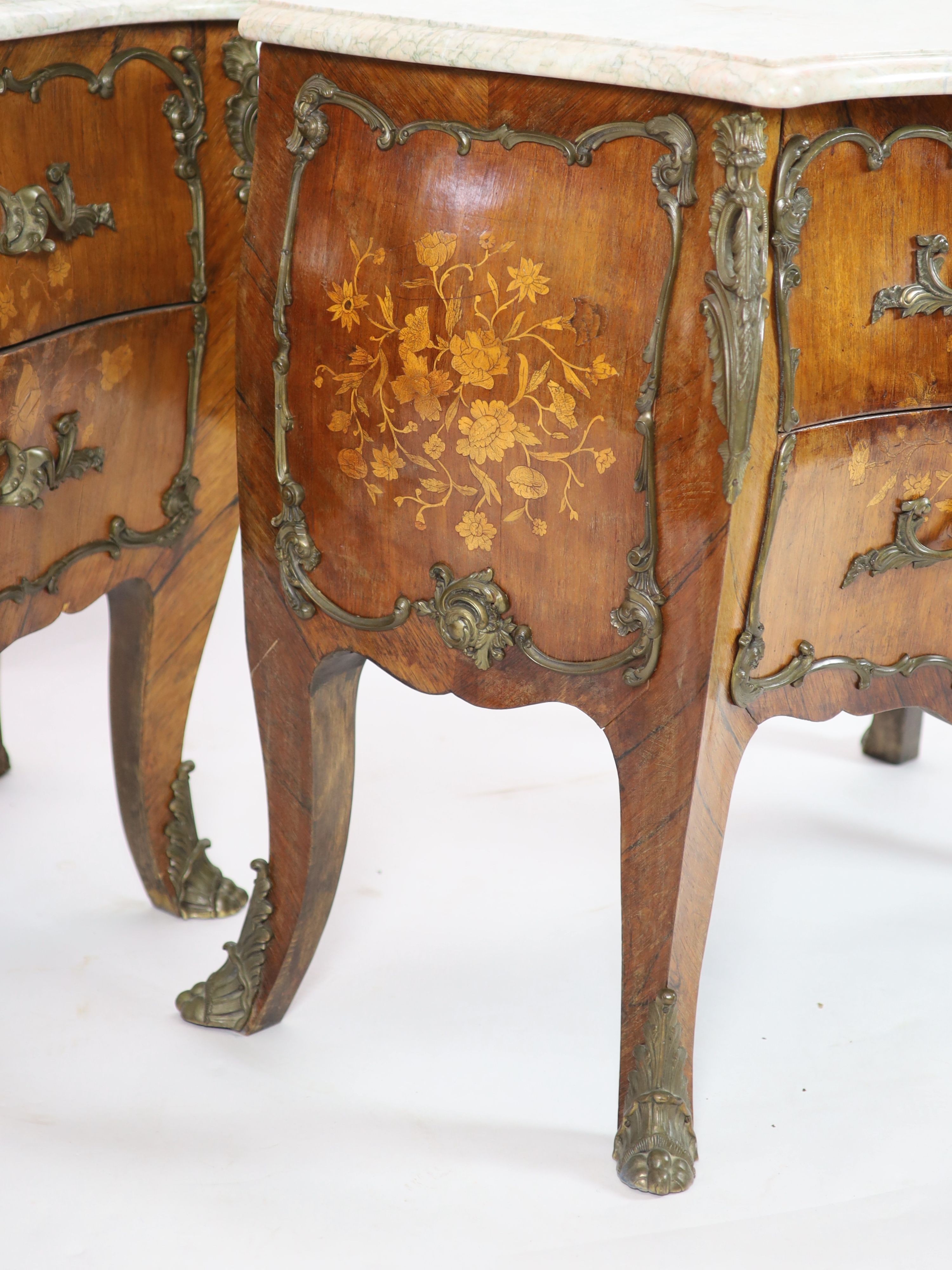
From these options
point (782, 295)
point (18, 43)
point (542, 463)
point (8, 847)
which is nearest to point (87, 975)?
point (8, 847)

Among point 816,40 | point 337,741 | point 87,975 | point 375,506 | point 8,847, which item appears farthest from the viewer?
point 8,847

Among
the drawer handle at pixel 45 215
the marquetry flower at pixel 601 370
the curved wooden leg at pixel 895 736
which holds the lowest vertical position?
the curved wooden leg at pixel 895 736

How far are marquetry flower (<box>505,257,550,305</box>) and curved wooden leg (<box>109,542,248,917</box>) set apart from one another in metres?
0.64

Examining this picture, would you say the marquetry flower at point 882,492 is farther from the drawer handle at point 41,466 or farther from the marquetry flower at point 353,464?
the drawer handle at point 41,466

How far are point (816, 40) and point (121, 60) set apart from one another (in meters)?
0.67

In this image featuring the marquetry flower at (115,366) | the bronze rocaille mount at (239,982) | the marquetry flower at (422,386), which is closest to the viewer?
the marquetry flower at (422,386)

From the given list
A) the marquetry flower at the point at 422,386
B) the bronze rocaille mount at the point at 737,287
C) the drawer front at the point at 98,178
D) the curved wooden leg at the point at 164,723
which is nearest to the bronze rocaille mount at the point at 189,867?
→ the curved wooden leg at the point at 164,723

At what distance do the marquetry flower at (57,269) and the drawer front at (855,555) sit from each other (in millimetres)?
686

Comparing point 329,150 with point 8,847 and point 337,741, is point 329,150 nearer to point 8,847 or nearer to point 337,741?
point 337,741

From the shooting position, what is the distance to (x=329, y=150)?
1.33m

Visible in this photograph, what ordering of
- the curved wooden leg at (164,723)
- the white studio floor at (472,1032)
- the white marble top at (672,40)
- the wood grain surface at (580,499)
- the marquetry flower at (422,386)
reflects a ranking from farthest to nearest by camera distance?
the curved wooden leg at (164,723)
the white studio floor at (472,1032)
the marquetry flower at (422,386)
the wood grain surface at (580,499)
the white marble top at (672,40)

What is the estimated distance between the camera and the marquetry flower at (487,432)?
1284mm

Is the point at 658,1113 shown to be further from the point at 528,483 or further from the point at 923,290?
the point at 923,290

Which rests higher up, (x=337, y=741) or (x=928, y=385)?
(x=928, y=385)
